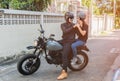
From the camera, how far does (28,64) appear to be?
24.5 ft

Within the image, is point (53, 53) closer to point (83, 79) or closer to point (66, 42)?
point (66, 42)

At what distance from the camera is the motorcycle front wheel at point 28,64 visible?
7.33 meters

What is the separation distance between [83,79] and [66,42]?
3.51ft

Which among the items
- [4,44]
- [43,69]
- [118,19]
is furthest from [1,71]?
[118,19]

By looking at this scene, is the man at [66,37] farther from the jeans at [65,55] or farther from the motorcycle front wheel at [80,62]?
the motorcycle front wheel at [80,62]

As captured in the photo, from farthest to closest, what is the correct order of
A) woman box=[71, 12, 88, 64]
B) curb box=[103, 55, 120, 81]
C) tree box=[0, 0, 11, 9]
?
1. tree box=[0, 0, 11, 9]
2. woman box=[71, 12, 88, 64]
3. curb box=[103, 55, 120, 81]

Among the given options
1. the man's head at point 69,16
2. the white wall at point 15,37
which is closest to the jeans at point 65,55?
the man's head at point 69,16

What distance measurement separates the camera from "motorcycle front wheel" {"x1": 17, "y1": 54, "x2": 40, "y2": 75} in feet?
24.1

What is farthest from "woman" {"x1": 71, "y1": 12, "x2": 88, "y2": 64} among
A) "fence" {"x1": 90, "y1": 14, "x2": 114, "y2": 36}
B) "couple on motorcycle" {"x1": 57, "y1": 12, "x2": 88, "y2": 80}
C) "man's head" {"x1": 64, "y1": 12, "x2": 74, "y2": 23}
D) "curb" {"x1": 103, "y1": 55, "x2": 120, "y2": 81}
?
"fence" {"x1": 90, "y1": 14, "x2": 114, "y2": 36}

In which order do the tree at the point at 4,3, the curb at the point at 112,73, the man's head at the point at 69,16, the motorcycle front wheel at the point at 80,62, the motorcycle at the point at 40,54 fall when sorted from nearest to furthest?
the curb at the point at 112,73
the motorcycle at the point at 40,54
the man's head at the point at 69,16
the motorcycle front wheel at the point at 80,62
the tree at the point at 4,3

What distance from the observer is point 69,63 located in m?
7.80

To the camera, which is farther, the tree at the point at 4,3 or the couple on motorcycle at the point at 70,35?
the tree at the point at 4,3

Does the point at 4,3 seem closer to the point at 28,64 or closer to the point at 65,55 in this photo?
the point at 28,64

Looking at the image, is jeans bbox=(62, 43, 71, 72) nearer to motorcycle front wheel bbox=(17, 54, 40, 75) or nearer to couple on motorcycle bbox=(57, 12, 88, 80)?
couple on motorcycle bbox=(57, 12, 88, 80)
